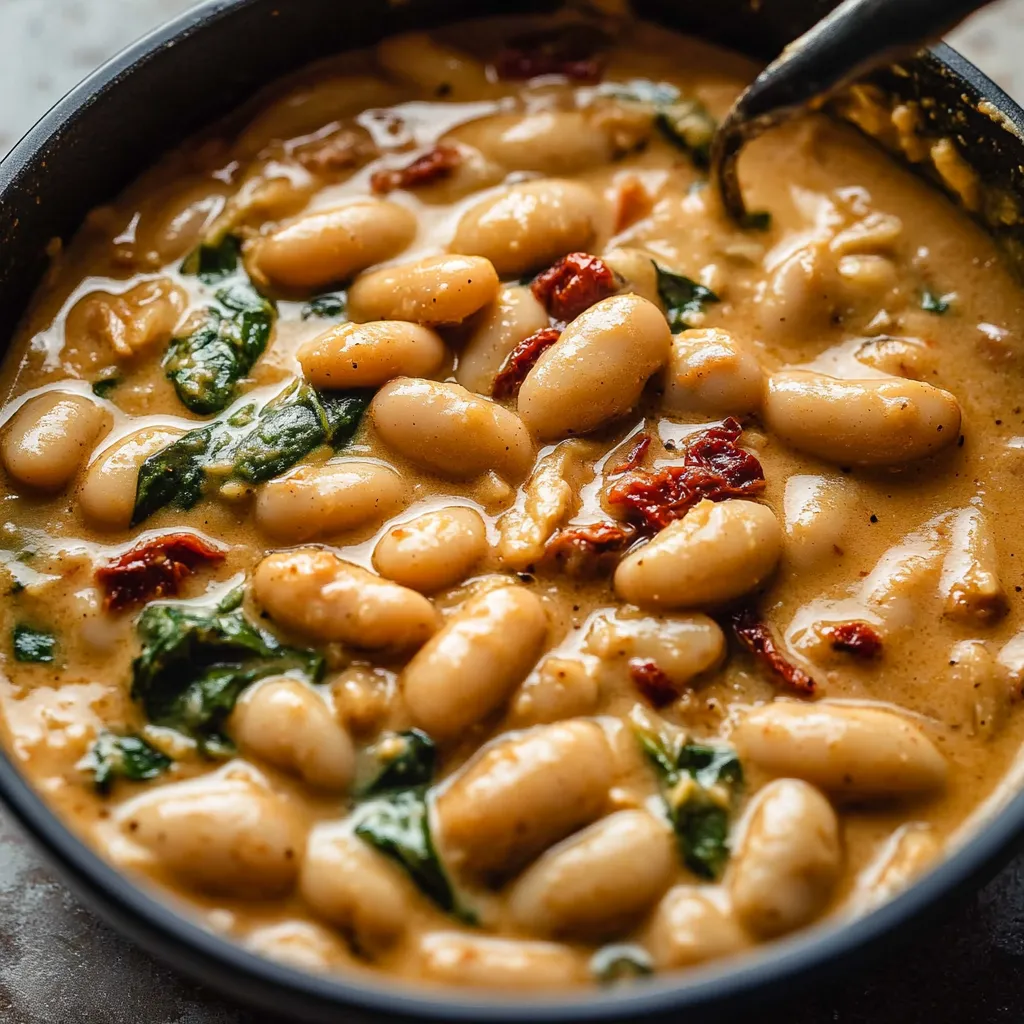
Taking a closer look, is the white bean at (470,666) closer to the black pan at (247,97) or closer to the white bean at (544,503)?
the white bean at (544,503)

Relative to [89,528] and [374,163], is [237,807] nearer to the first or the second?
[89,528]

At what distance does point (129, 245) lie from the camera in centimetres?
240

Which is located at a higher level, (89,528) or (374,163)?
(374,163)

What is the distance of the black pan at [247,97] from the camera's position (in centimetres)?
145

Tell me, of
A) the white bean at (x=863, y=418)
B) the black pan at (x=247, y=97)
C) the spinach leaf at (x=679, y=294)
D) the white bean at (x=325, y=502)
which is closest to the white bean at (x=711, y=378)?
the white bean at (x=863, y=418)

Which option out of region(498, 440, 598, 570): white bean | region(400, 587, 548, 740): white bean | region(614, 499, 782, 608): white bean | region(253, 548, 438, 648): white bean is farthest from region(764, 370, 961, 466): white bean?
region(253, 548, 438, 648): white bean

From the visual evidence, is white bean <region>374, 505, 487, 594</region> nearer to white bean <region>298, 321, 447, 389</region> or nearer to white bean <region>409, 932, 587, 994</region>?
white bean <region>298, 321, 447, 389</region>

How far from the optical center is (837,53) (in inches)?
81.7

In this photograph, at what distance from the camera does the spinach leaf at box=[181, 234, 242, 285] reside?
7.62 ft

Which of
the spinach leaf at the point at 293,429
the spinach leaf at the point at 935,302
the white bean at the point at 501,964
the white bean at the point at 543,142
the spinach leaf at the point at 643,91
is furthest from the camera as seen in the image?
the spinach leaf at the point at 643,91

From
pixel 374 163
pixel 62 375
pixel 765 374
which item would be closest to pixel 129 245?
pixel 62 375

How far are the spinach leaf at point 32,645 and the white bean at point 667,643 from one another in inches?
31.0

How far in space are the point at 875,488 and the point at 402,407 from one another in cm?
76

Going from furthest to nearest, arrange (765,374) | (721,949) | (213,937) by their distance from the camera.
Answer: (765,374) < (721,949) < (213,937)
